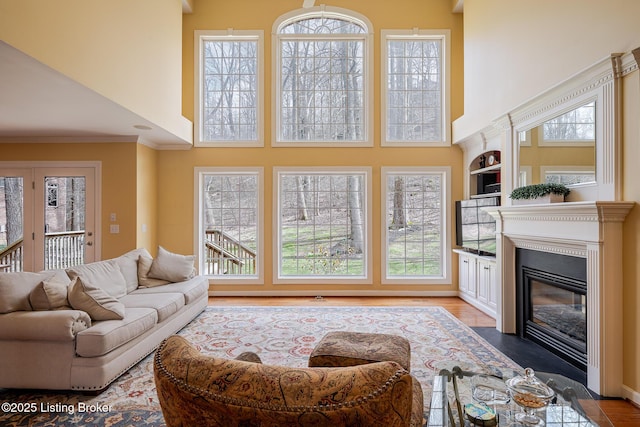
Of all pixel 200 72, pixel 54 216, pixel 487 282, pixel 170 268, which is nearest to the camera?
pixel 170 268

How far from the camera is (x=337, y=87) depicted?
603cm

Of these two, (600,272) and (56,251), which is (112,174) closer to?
(56,251)

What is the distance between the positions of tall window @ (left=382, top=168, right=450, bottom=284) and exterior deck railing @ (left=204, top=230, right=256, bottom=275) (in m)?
2.47

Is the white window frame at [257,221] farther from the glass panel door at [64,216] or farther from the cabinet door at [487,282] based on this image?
the cabinet door at [487,282]

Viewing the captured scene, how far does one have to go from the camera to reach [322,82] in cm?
603

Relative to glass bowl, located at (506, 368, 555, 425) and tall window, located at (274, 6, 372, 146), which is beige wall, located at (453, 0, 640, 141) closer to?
tall window, located at (274, 6, 372, 146)

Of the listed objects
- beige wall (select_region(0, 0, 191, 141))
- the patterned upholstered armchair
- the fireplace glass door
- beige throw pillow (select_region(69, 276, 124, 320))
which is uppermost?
beige wall (select_region(0, 0, 191, 141))

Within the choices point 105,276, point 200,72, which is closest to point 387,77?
point 200,72

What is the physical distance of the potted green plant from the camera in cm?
317

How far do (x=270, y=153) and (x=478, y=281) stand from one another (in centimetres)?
389

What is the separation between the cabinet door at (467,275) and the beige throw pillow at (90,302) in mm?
4654

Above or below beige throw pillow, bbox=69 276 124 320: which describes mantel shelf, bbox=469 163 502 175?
above

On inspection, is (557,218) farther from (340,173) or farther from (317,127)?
(317,127)

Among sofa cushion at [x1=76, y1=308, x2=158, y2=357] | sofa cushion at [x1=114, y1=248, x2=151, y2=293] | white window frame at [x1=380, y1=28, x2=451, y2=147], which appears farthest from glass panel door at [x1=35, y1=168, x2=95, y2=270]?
white window frame at [x1=380, y1=28, x2=451, y2=147]
